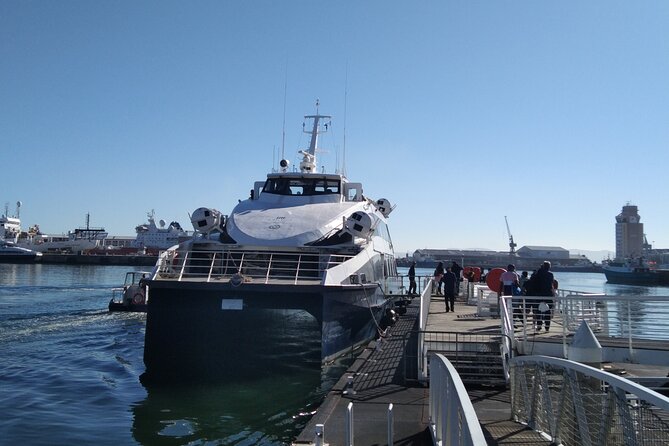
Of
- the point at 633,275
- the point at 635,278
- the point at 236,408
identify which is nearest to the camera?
the point at 236,408

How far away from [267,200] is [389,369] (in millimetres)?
9445

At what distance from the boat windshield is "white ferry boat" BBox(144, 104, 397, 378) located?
69.4 inches

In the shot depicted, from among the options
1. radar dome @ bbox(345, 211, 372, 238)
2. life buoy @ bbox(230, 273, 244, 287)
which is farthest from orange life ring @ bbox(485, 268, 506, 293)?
life buoy @ bbox(230, 273, 244, 287)

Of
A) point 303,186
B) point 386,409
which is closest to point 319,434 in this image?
point 386,409

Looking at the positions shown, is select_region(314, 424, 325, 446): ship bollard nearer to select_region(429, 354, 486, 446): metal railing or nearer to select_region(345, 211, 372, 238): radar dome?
select_region(429, 354, 486, 446): metal railing

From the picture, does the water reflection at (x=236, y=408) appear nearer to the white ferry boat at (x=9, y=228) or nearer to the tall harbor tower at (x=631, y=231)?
the white ferry boat at (x=9, y=228)

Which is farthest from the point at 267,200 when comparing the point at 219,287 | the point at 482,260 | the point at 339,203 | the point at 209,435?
the point at 482,260

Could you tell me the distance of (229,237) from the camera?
17641mm

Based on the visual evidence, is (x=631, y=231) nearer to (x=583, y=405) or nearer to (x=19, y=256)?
(x=19, y=256)

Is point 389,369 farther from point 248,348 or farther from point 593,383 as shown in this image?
point 593,383

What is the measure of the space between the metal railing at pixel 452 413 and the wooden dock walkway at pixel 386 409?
563mm

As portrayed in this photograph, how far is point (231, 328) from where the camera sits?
13.3 meters

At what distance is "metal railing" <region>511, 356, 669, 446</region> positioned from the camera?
423 cm

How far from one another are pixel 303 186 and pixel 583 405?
55.3 ft
